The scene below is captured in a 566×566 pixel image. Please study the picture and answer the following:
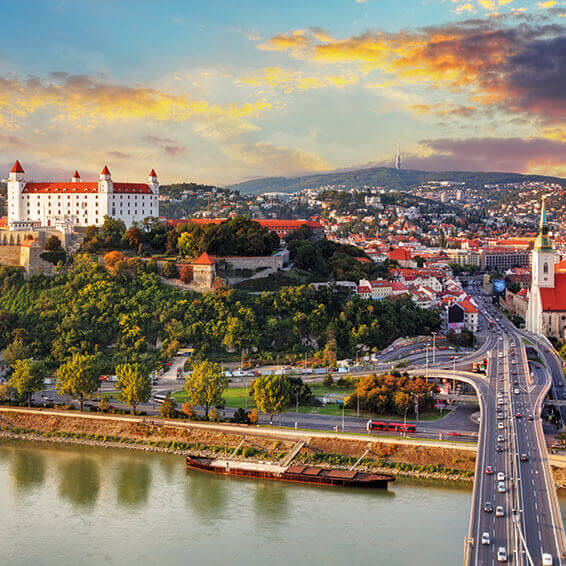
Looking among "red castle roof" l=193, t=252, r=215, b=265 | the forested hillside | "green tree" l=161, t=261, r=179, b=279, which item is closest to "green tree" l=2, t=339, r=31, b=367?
the forested hillside

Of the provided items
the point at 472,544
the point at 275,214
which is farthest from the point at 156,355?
the point at 275,214

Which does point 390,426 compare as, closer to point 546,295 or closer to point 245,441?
point 245,441

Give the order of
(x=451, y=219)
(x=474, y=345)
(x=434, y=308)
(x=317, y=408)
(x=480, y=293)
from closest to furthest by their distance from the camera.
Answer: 1. (x=317, y=408)
2. (x=474, y=345)
3. (x=434, y=308)
4. (x=480, y=293)
5. (x=451, y=219)

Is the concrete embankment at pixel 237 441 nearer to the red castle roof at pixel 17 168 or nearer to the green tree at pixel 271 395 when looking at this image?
the green tree at pixel 271 395

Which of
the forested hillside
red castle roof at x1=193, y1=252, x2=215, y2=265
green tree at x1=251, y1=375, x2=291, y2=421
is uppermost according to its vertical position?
red castle roof at x1=193, y1=252, x2=215, y2=265

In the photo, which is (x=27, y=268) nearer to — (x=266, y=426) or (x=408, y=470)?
(x=266, y=426)

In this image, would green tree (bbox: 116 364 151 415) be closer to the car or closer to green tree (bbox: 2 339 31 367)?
green tree (bbox: 2 339 31 367)

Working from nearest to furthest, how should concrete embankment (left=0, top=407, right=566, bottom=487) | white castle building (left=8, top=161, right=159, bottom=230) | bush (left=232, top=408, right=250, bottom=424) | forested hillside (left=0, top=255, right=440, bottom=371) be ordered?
concrete embankment (left=0, top=407, right=566, bottom=487) < bush (left=232, top=408, right=250, bottom=424) < forested hillside (left=0, top=255, right=440, bottom=371) < white castle building (left=8, top=161, right=159, bottom=230)
